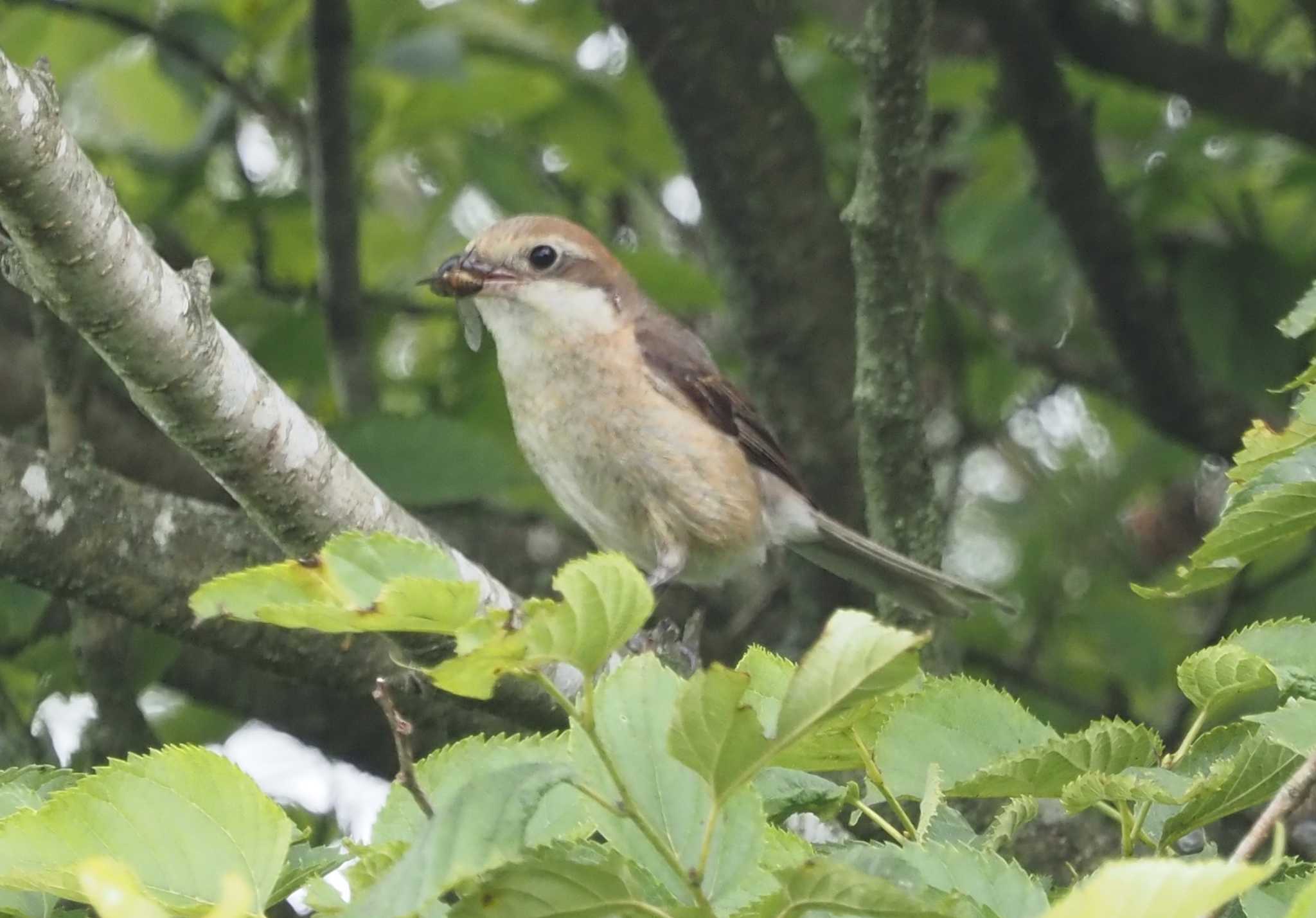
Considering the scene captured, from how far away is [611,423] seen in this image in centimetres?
450

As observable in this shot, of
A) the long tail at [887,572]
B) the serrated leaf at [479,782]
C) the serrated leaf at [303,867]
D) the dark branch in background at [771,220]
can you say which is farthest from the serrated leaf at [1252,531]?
the dark branch in background at [771,220]

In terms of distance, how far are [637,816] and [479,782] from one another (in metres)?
0.15

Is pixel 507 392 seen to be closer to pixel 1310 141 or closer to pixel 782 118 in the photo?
pixel 782 118

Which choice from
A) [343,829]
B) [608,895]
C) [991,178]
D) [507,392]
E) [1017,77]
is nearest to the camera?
[608,895]

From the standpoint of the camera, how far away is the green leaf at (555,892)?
4.58 ft

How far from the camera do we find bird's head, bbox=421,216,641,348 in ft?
14.9

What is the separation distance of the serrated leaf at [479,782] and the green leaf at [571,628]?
0.13m

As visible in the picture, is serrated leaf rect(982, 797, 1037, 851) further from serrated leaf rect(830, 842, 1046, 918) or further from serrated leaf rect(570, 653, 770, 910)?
serrated leaf rect(570, 653, 770, 910)

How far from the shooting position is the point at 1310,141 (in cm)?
516

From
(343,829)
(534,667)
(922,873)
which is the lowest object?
(343,829)

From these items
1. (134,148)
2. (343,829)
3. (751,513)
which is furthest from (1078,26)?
(343,829)

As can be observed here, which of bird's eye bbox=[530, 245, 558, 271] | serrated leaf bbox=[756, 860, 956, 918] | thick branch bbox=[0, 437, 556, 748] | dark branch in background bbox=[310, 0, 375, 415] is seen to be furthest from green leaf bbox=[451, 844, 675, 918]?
dark branch in background bbox=[310, 0, 375, 415]

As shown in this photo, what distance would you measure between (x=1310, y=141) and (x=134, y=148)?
3.76 m

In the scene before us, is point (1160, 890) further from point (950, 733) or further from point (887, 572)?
point (887, 572)
